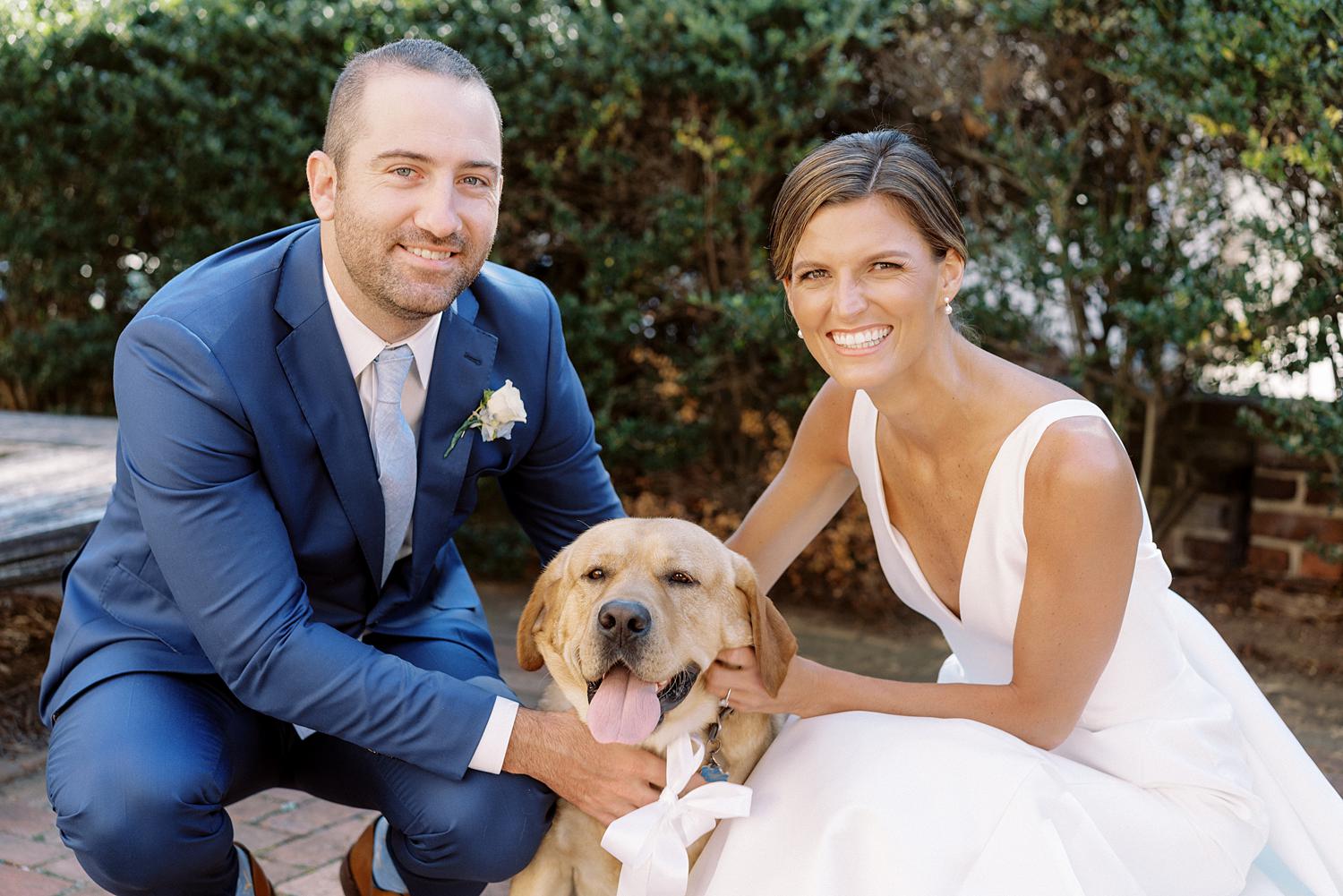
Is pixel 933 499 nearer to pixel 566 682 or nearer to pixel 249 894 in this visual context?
pixel 566 682

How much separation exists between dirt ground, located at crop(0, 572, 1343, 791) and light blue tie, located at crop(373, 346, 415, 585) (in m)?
1.96

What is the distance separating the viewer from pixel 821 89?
477cm

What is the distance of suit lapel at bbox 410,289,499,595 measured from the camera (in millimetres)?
2734

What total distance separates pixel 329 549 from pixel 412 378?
425 millimetres

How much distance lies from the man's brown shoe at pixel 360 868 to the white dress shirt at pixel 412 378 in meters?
0.31

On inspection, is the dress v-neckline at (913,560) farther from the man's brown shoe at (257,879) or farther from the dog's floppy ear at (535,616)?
the man's brown shoe at (257,879)

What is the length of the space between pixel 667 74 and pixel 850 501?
185cm

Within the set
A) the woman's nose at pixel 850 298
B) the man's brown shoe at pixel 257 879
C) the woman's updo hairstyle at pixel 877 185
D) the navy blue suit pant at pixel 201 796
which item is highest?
the woman's updo hairstyle at pixel 877 185

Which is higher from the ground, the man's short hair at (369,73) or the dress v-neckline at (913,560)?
the man's short hair at (369,73)

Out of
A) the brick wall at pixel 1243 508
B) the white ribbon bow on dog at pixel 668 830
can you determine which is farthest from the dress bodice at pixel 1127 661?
the brick wall at pixel 1243 508

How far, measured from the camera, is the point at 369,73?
8.58ft

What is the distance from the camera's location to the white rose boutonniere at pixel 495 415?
8.94 ft

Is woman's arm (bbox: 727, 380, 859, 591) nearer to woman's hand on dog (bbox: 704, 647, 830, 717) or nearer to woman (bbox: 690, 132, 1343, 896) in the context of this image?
woman (bbox: 690, 132, 1343, 896)

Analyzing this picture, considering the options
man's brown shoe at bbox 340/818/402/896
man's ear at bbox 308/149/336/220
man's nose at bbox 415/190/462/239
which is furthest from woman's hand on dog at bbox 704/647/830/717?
man's ear at bbox 308/149/336/220
